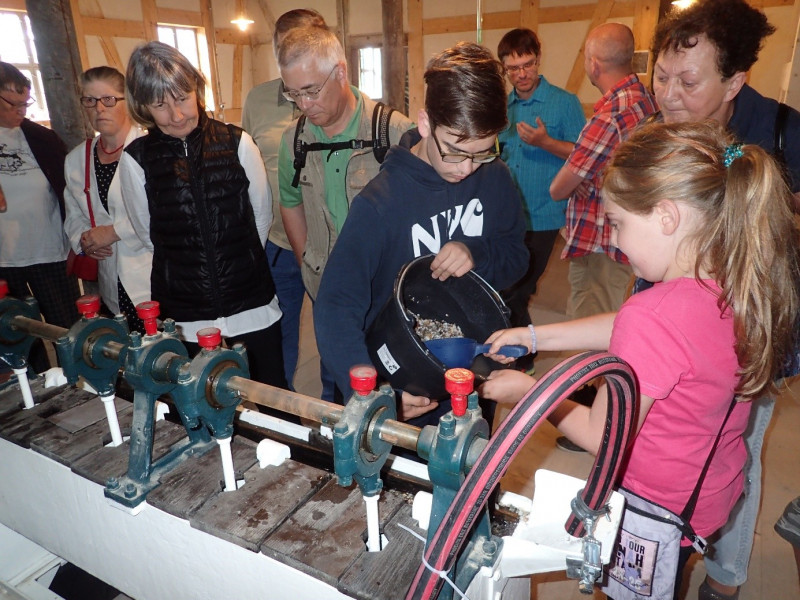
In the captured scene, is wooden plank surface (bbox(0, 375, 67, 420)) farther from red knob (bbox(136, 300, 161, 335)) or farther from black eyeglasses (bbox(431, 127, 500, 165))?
black eyeglasses (bbox(431, 127, 500, 165))

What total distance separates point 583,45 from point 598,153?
6.30 metres

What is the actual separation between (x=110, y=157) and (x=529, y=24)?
7188 mm

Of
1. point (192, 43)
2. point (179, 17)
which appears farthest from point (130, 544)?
point (192, 43)

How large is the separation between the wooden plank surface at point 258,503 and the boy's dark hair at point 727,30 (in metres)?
1.57

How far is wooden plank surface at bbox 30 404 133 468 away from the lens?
47.0 inches

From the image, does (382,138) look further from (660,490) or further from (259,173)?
(660,490)

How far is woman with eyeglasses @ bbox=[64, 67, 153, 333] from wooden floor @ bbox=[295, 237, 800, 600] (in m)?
1.30

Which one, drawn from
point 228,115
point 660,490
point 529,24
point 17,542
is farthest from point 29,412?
point 228,115

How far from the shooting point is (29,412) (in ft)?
4.48

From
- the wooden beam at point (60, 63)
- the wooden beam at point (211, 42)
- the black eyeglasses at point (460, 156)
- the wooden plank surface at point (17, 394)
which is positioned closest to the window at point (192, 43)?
the wooden beam at point (211, 42)

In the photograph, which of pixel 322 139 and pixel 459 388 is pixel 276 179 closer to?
pixel 322 139

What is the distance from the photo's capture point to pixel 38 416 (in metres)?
1.35

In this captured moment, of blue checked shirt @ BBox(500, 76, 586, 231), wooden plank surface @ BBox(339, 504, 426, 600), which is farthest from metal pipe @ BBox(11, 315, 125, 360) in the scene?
blue checked shirt @ BBox(500, 76, 586, 231)

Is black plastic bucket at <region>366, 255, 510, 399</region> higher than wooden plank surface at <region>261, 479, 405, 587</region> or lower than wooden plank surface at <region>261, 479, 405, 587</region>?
higher
